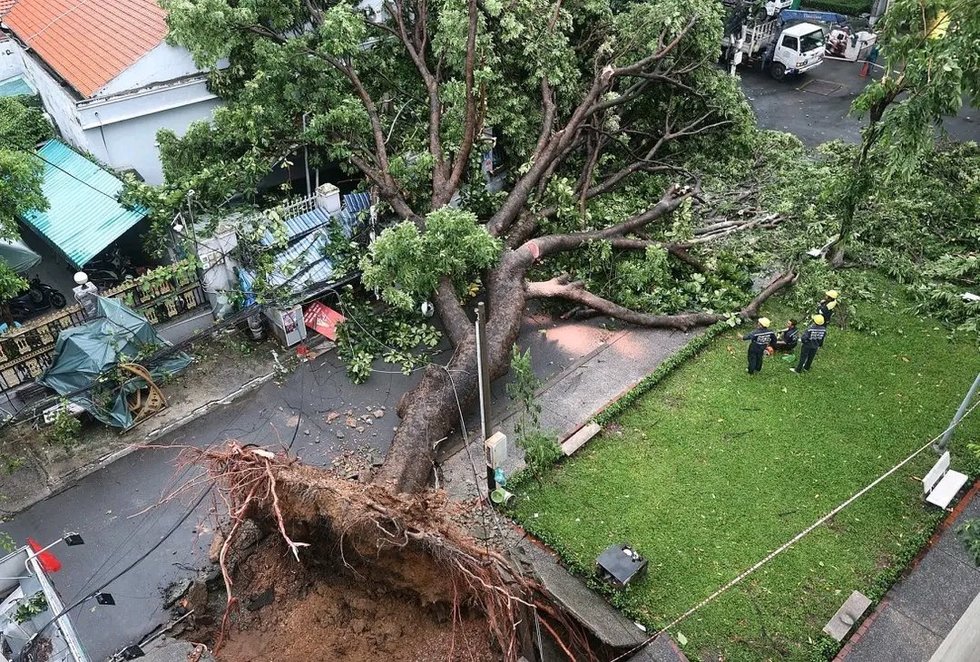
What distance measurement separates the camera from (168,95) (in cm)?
1497

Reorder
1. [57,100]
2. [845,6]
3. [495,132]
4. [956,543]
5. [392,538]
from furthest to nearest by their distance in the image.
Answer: [845,6]
[495,132]
[57,100]
[956,543]
[392,538]

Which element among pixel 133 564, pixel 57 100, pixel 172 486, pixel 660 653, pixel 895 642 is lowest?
pixel 895 642

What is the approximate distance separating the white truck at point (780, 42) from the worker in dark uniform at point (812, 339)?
13.8m

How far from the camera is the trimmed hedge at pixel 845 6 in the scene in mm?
26156

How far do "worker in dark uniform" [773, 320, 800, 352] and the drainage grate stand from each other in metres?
13.3

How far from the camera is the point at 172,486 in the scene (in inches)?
431

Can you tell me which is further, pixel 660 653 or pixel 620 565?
pixel 620 565

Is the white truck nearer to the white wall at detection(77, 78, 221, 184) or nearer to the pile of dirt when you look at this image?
the white wall at detection(77, 78, 221, 184)

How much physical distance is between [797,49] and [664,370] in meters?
15.9

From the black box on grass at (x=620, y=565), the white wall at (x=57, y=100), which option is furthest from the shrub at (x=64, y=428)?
the black box on grass at (x=620, y=565)

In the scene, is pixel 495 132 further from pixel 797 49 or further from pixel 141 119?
pixel 797 49

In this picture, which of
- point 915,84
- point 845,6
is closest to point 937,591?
point 915,84

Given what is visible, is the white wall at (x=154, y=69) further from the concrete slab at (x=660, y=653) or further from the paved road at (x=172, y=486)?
the concrete slab at (x=660, y=653)

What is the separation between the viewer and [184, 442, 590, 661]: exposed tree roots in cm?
722
